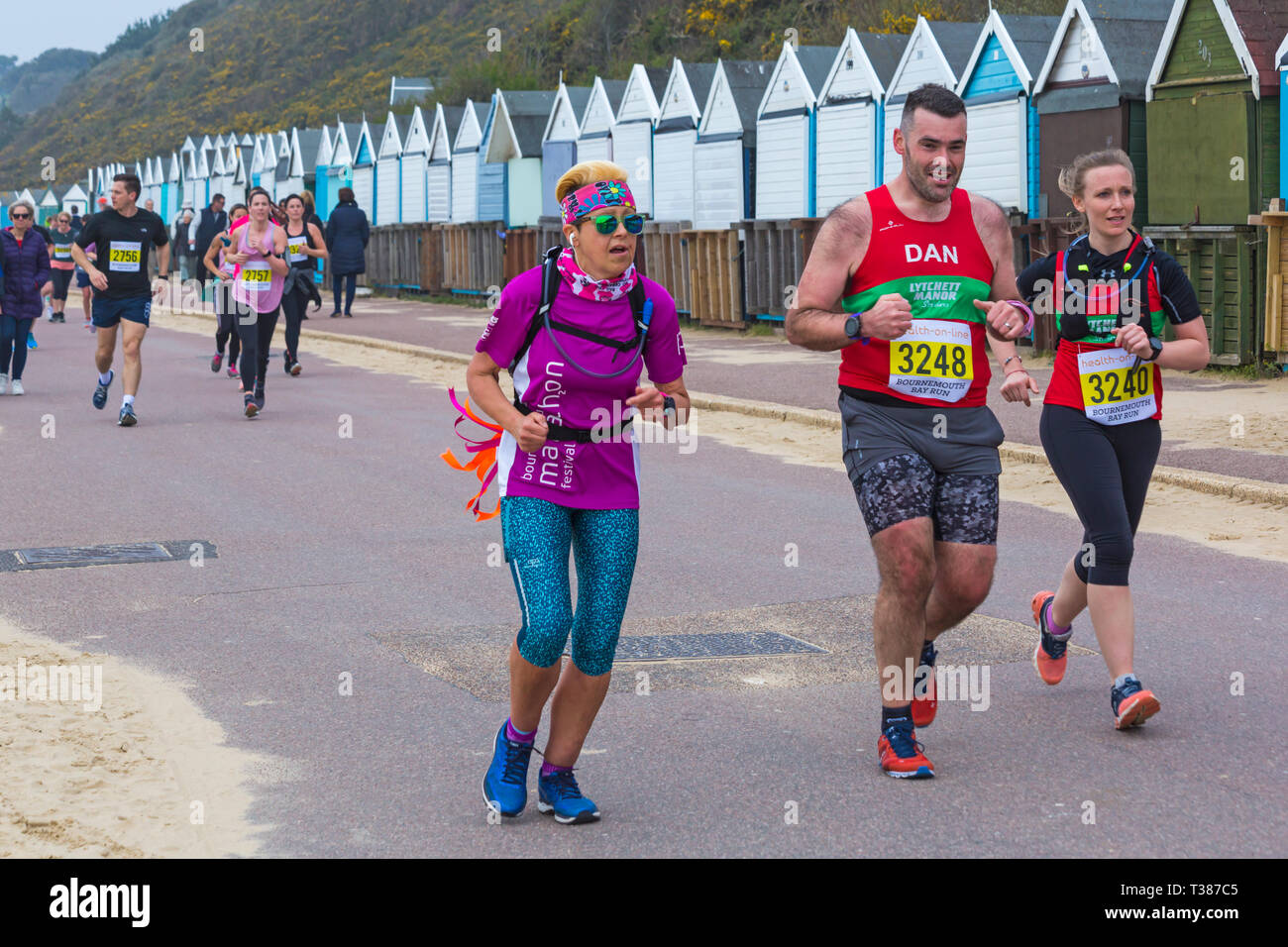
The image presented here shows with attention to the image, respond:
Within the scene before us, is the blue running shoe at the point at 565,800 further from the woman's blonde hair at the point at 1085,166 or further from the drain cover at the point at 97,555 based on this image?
the drain cover at the point at 97,555

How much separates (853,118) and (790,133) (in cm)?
161

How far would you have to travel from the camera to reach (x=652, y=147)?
100ft

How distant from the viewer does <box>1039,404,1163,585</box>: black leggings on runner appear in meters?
6.07

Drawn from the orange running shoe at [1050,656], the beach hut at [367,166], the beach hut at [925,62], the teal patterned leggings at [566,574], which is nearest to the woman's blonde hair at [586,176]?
the teal patterned leggings at [566,574]

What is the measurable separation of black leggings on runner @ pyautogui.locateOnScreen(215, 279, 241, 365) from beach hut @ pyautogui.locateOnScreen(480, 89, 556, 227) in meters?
16.5

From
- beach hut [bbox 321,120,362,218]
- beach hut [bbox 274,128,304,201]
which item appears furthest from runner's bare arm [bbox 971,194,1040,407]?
beach hut [bbox 274,128,304,201]

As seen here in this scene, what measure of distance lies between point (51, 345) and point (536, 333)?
24.2m

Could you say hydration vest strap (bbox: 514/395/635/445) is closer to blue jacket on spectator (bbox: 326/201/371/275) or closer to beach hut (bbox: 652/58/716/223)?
beach hut (bbox: 652/58/716/223)

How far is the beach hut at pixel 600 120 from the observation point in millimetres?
32188

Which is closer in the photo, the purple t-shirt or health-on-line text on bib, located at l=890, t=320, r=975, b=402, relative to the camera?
the purple t-shirt

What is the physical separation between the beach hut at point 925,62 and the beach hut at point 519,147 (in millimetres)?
13146

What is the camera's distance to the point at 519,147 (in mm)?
36750

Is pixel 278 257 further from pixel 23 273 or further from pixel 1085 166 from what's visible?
pixel 1085 166

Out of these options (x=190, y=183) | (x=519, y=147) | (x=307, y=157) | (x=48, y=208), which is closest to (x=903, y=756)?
(x=519, y=147)
